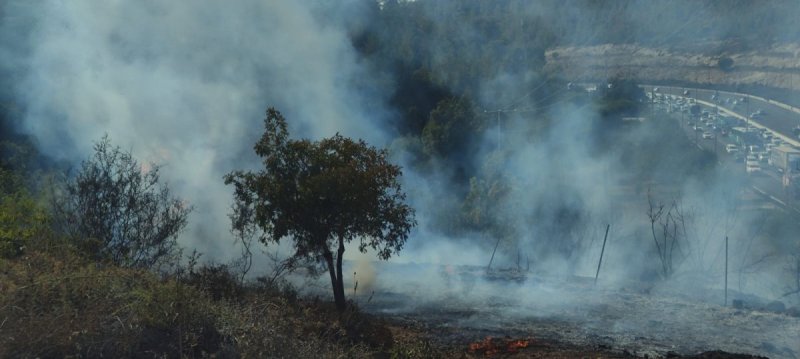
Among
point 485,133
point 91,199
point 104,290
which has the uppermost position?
point 485,133

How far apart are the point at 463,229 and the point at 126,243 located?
15286 millimetres

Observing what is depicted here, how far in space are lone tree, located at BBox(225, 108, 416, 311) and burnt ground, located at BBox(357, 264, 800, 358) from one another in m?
2.28

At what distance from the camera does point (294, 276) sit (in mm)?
17344

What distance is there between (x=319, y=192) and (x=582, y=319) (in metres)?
5.87

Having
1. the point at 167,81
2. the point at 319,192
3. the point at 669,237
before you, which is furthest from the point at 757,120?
the point at 319,192

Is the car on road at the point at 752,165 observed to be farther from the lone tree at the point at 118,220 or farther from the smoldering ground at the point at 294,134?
the lone tree at the point at 118,220

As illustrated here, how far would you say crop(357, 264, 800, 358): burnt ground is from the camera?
40.0ft

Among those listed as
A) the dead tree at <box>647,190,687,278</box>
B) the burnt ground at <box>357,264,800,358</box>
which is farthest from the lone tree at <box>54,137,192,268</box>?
the dead tree at <box>647,190,687,278</box>

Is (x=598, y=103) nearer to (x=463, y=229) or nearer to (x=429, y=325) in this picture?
(x=463, y=229)

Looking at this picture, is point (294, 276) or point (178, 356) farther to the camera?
point (294, 276)

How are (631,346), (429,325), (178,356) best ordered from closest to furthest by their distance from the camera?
1. (178,356)
2. (631,346)
3. (429,325)

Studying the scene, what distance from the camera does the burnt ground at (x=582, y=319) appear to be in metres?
12.2

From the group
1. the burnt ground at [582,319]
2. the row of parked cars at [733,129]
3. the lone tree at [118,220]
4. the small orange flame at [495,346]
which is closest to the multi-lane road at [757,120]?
the row of parked cars at [733,129]

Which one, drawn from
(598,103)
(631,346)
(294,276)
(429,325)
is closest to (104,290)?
(429,325)
